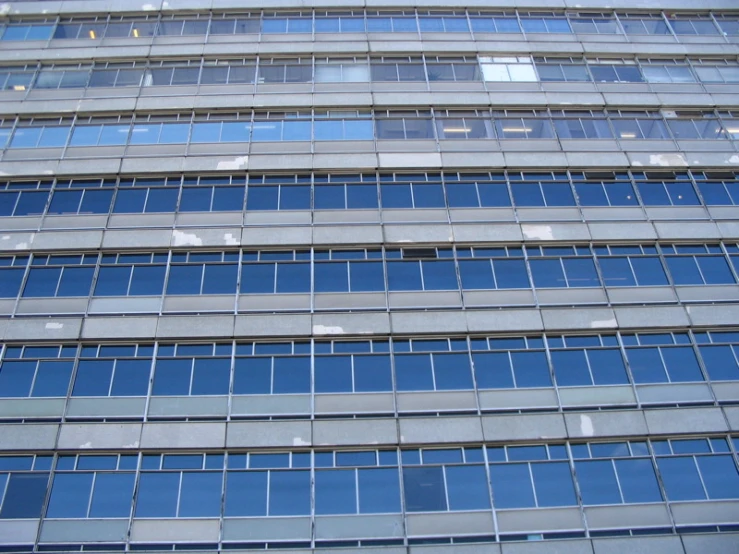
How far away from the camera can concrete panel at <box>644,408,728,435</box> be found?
20.8m

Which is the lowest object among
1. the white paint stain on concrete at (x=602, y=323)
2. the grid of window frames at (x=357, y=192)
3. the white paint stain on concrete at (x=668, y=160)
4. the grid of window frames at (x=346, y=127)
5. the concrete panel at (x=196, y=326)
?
the white paint stain on concrete at (x=602, y=323)

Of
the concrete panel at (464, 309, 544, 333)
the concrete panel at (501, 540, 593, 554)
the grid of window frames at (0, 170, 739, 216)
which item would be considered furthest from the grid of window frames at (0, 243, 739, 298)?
the concrete panel at (501, 540, 593, 554)

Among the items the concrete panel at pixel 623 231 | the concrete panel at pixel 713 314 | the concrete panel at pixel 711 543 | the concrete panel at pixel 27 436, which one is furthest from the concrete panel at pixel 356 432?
the concrete panel at pixel 713 314

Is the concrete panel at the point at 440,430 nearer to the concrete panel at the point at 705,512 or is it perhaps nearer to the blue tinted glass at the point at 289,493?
the blue tinted glass at the point at 289,493

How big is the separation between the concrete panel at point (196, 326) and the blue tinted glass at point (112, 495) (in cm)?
479

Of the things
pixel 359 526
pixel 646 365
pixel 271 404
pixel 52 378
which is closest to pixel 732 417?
pixel 646 365

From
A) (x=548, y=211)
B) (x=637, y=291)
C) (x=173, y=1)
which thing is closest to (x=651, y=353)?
(x=637, y=291)

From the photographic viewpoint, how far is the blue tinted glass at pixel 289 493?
762 inches

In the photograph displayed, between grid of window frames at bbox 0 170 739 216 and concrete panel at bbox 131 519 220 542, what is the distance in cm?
1154

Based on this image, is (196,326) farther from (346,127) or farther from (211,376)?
(346,127)

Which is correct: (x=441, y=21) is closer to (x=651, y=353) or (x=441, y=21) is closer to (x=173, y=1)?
(x=173, y=1)

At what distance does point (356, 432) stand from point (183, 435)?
5.41 metres

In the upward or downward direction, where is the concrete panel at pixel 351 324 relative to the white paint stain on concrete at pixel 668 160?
downward

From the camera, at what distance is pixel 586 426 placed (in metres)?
20.7
